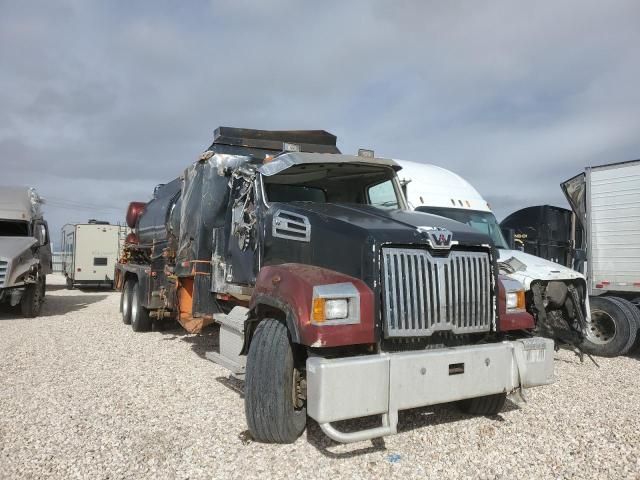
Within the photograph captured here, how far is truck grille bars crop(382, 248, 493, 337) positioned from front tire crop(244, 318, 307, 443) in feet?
2.68

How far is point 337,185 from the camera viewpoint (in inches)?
229

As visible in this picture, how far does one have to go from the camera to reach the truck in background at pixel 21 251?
11.5m

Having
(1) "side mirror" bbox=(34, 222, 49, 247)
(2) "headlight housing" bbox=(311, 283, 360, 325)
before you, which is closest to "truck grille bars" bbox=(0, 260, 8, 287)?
(1) "side mirror" bbox=(34, 222, 49, 247)

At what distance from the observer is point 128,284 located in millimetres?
10930

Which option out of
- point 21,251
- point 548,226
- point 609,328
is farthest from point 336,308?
point 548,226

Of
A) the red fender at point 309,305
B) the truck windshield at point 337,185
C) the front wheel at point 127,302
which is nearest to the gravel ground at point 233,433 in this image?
the red fender at point 309,305

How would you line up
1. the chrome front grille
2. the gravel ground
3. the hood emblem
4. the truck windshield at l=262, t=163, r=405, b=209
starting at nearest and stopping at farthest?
the gravel ground → the hood emblem → the truck windshield at l=262, t=163, r=405, b=209 → the chrome front grille

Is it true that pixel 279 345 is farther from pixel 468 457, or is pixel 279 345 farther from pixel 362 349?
pixel 468 457

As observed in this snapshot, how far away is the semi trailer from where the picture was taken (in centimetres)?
724

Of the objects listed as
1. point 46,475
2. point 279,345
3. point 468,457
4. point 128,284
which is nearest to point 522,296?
point 468,457

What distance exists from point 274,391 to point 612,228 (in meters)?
7.39

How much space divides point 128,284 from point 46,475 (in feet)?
25.6

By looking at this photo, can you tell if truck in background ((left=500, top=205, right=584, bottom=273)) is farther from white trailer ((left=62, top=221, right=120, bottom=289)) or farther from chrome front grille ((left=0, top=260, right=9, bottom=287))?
white trailer ((left=62, top=221, right=120, bottom=289))

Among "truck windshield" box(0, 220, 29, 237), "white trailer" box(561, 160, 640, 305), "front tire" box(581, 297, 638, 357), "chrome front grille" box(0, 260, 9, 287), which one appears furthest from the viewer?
"truck windshield" box(0, 220, 29, 237)
